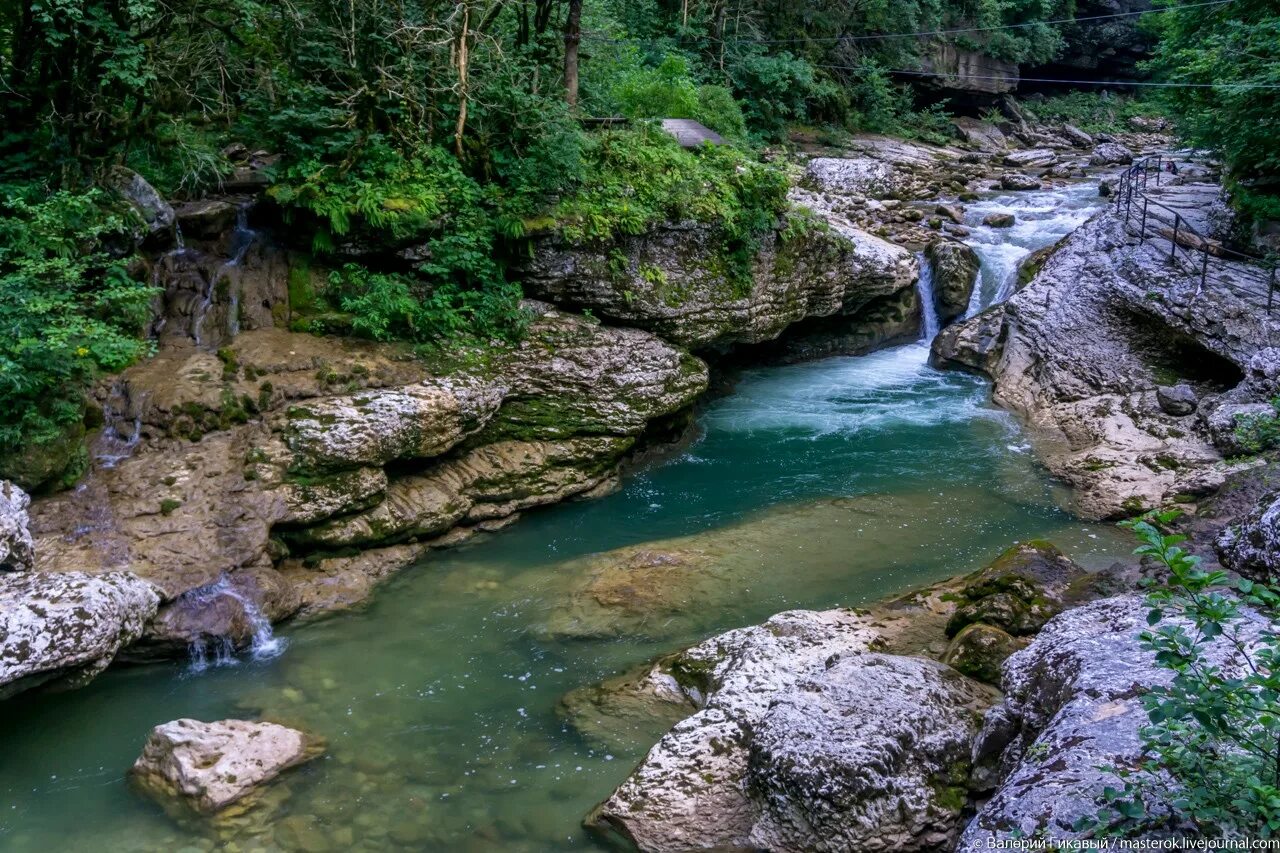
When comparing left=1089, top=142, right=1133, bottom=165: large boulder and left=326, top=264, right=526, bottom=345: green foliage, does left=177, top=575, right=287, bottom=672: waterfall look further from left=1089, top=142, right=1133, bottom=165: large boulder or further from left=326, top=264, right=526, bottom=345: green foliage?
left=1089, top=142, right=1133, bottom=165: large boulder

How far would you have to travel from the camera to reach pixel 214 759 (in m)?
6.29

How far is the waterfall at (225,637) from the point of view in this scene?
7848 mm

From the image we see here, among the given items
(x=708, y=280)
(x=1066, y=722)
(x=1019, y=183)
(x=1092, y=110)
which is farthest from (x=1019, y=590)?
(x=1092, y=110)

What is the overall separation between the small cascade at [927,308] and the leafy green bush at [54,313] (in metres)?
13.8

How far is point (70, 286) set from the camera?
27.9 ft

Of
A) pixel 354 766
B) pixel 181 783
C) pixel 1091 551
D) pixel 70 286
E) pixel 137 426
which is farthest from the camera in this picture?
pixel 1091 551

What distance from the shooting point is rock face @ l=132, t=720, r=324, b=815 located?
20.0 ft

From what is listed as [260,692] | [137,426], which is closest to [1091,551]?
[260,692]

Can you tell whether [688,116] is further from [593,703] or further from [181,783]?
[181,783]

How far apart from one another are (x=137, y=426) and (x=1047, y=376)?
1315cm

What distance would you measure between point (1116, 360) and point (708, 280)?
673 centimetres

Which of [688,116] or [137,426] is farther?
[688,116]

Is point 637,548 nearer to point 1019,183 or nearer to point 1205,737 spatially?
point 1205,737

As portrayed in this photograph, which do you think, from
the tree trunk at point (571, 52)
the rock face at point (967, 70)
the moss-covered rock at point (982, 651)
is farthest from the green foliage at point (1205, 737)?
the rock face at point (967, 70)
